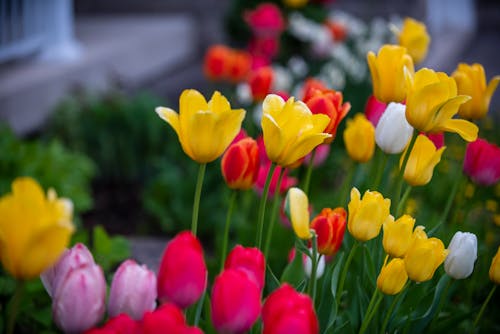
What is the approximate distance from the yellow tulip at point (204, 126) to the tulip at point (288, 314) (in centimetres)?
26

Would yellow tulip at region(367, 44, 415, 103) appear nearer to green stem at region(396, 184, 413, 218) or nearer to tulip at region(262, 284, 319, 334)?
green stem at region(396, 184, 413, 218)

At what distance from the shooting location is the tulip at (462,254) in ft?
3.42

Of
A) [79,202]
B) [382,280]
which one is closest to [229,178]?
[382,280]

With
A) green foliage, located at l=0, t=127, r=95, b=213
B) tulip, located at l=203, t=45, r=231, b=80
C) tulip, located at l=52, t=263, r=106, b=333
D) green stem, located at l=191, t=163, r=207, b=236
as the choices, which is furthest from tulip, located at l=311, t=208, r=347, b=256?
tulip, located at l=203, t=45, r=231, b=80

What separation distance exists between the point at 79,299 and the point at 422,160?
68cm

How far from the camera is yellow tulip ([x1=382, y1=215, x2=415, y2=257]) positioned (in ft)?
3.13

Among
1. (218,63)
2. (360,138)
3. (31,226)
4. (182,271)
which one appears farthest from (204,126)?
(218,63)

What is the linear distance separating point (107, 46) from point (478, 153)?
4.81 m

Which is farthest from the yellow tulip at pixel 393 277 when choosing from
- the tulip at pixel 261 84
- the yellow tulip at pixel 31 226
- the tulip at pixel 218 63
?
the tulip at pixel 218 63

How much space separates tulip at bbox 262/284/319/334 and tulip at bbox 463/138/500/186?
0.71m

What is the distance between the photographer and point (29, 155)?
2334 millimetres

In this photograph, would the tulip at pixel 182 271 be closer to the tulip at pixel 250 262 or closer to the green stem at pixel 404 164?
the tulip at pixel 250 262

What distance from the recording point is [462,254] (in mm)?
1047

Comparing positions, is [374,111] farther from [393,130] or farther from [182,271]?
[182,271]
